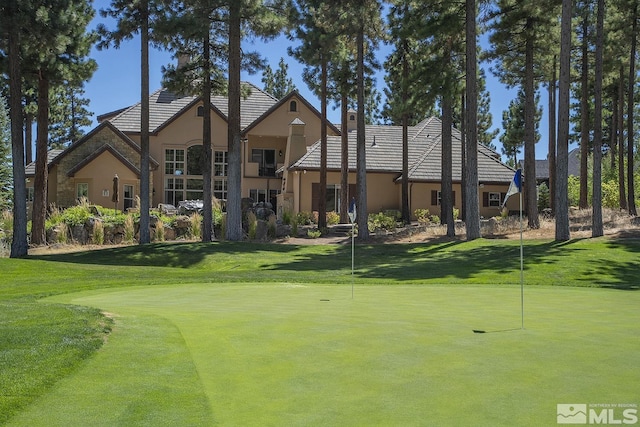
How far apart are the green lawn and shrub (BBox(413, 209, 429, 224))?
83.8 ft

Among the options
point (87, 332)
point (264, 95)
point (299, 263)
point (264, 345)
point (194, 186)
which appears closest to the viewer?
point (264, 345)

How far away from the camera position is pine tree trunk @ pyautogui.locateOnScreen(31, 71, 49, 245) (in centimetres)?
2934

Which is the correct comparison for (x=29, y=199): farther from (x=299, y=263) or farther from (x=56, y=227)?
(x=299, y=263)

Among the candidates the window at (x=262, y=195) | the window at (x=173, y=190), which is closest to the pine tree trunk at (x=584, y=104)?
the window at (x=262, y=195)

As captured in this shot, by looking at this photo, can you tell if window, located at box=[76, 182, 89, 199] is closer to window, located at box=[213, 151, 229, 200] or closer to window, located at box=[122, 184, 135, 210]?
window, located at box=[122, 184, 135, 210]

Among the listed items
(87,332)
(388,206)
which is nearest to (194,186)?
(388,206)

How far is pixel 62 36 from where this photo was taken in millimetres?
25766

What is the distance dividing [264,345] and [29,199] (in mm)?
40140

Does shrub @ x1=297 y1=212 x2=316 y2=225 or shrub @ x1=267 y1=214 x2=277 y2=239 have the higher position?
shrub @ x1=297 y1=212 x2=316 y2=225

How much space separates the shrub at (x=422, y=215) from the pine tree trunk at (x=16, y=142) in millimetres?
21602

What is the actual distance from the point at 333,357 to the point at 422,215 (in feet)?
114

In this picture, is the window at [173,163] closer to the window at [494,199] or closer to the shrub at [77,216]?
the shrub at [77,216]

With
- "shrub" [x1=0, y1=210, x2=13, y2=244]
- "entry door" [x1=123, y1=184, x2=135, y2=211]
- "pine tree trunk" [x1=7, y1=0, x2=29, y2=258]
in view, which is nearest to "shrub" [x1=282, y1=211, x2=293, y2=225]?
"entry door" [x1=123, y1=184, x2=135, y2=211]

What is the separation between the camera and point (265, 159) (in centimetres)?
4969
